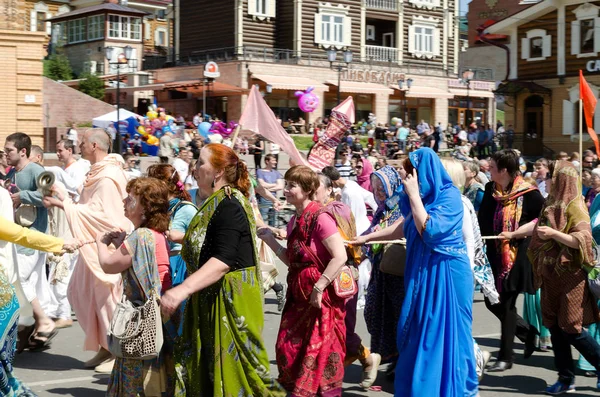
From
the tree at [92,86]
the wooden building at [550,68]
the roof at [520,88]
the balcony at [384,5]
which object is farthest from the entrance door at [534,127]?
the tree at [92,86]

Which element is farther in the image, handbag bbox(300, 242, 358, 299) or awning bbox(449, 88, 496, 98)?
awning bbox(449, 88, 496, 98)

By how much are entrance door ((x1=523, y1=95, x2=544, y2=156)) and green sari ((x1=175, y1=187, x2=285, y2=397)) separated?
34878 mm

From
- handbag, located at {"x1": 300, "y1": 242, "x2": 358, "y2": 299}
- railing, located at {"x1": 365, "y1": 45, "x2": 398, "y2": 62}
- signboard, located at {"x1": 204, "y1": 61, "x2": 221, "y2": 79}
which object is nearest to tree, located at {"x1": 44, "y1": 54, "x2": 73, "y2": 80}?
signboard, located at {"x1": 204, "y1": 61, "x2": 221, "y2": 79}

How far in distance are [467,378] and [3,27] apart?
50.4 ft

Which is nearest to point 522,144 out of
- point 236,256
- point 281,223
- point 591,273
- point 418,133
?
point 418,133

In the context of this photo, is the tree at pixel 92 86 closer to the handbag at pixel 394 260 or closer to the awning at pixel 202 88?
the awning at pixel 202 88

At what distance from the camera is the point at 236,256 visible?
194 inches

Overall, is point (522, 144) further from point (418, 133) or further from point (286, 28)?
point (286, 28)

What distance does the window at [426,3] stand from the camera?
176 feet

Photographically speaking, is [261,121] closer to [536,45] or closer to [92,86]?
[536,45]

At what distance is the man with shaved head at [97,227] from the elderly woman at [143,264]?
1963 mm

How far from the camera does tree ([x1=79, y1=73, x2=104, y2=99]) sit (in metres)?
46.3

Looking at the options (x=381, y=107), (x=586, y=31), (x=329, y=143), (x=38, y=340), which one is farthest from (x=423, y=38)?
(x=38, y=340)

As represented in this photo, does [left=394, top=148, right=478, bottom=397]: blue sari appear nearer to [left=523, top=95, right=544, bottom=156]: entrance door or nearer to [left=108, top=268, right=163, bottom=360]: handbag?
[left=108, top=268, right=163, bottom=360]: handbag
